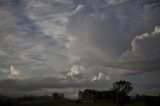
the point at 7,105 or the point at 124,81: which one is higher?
the point at 124,81

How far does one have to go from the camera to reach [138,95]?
18850 cm

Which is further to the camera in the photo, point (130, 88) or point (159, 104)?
point (130, 88)

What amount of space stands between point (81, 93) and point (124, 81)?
85181mm

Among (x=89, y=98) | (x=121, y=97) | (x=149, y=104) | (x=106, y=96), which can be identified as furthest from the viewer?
(x=89, y=98)

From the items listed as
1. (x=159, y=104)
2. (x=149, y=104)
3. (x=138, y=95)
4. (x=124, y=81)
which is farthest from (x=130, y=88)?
(x=138, y=95)

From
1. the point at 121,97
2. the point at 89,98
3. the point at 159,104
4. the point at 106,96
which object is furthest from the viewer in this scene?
the point at 89,98

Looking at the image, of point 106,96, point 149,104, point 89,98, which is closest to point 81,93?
point 89,98

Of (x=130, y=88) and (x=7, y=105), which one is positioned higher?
(x=130, y=88)

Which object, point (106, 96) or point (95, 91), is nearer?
point (106, 96)

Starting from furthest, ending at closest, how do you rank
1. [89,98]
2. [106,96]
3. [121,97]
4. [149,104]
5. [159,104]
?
[89,98] < [106,96] < [121,97] < [149,104] < [159,104]

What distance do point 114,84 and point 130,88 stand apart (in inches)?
311

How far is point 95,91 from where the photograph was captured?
19688 centimetres

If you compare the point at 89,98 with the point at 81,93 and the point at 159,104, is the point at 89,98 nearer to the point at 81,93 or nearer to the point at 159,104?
the point at 81,93

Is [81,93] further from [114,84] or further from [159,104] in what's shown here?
[159,104]
